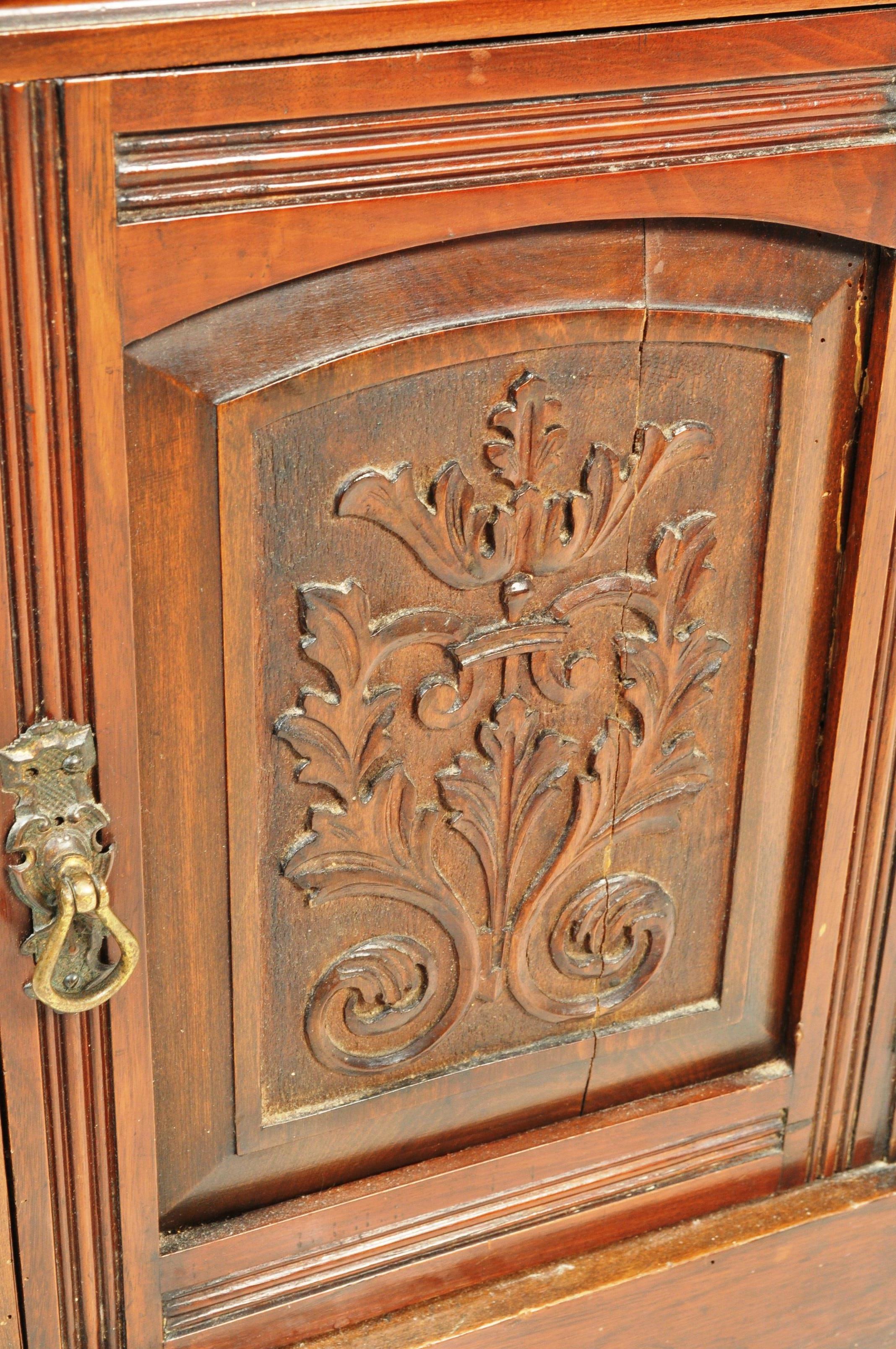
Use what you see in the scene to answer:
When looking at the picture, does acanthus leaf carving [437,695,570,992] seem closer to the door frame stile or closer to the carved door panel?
the carved door panel

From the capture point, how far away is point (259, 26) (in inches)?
24.5

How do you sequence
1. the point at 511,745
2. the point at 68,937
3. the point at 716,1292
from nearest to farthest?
the point at 68,937 < the point at 511,745 < the point at 716,1292

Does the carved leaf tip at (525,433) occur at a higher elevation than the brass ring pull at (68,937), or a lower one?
higher

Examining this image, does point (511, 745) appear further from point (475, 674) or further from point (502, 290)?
point (502, 290)

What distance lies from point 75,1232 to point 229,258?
1.63 ft

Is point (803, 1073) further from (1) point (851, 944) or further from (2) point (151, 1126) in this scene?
(2) point (151, 1126)

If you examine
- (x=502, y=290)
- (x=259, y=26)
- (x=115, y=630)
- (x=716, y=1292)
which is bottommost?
(x=716, y=1292)

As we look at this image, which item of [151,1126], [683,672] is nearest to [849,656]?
[683,672]

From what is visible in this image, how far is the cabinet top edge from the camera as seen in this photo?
585 millimetres

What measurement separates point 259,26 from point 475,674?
34cm

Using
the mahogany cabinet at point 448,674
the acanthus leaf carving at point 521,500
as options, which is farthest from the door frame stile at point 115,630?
the acanthus leaf carving at point 521,500

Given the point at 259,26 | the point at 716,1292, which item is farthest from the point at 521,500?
the point at 716,1292

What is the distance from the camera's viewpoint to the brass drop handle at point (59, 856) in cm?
69

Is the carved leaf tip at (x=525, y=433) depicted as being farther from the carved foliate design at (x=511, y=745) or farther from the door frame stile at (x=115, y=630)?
the door frame stile at (x=115, y=630)
